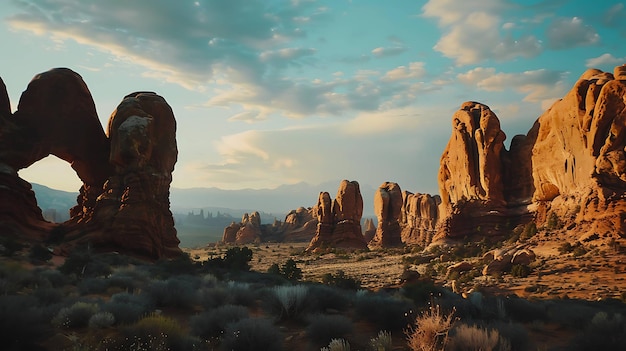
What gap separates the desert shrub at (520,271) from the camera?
2264cm

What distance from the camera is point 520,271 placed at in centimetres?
2267

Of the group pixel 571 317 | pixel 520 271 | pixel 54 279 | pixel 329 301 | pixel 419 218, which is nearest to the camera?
pixel 571 317

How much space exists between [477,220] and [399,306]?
39371 millimetres

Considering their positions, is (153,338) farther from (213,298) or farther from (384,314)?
(384,314)

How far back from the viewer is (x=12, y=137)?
26.8 meters

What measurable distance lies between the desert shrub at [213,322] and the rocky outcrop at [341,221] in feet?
173

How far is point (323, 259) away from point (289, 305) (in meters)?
40.4

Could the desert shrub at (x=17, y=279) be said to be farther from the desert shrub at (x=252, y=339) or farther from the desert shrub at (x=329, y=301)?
the desert shrub at (x=329, y=301)

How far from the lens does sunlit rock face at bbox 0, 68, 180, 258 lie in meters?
25.1

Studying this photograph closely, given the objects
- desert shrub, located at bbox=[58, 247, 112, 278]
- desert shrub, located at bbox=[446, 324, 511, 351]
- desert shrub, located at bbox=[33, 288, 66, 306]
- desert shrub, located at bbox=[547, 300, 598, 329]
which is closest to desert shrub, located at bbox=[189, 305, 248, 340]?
desert shrub, located at bbox=[446, 324, 511, 351]

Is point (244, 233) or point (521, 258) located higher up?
point (521, 258)

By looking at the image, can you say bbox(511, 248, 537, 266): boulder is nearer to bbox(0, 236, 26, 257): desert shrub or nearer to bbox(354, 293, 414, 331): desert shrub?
bbox(354, 293, 414, 331): desert shrub

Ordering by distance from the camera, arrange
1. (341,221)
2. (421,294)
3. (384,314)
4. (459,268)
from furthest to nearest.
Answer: (341,221)
(459,268)
(421,294)
(384,314)

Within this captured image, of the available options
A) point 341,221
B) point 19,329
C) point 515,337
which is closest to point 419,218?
point 341,221
